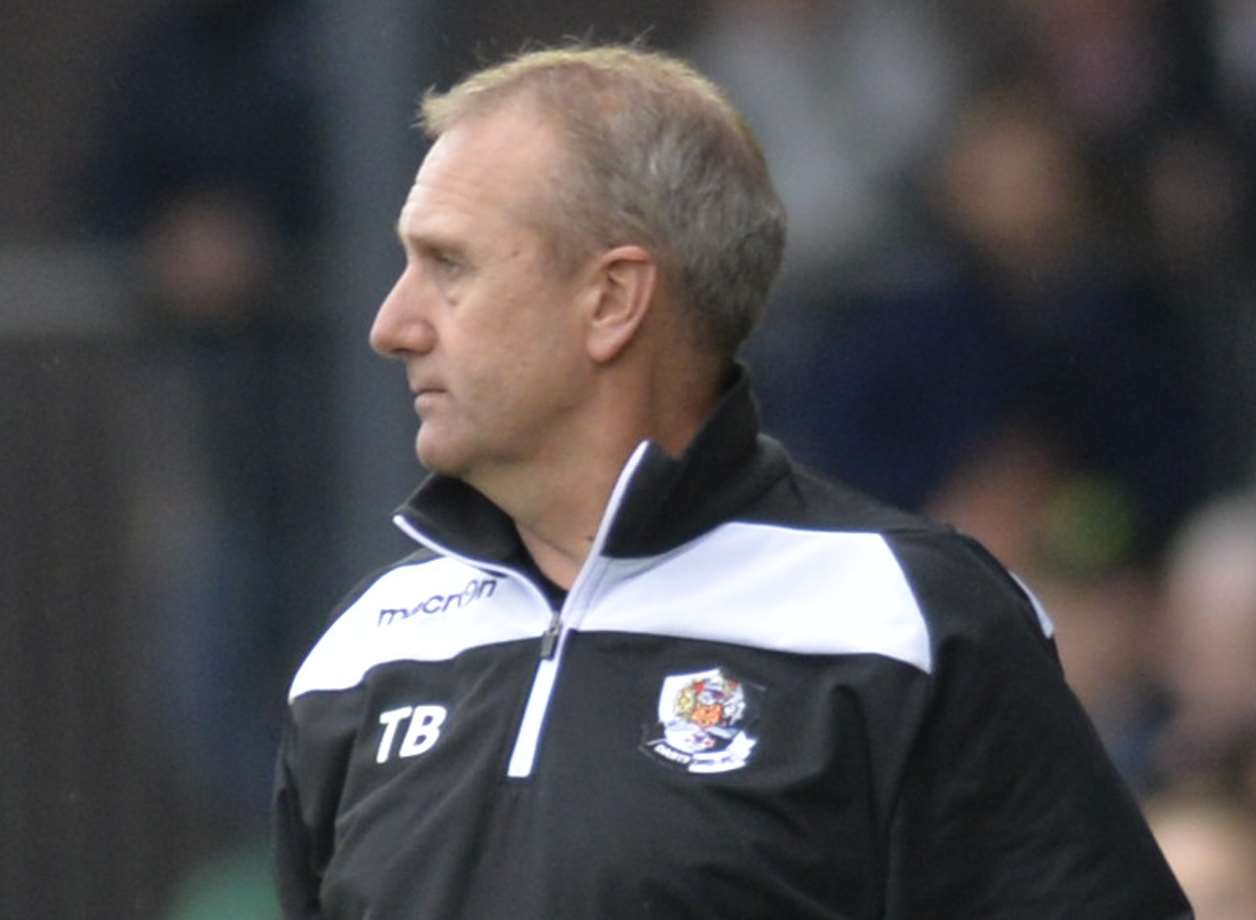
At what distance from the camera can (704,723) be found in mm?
2852

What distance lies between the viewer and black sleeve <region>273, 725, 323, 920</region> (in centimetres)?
320

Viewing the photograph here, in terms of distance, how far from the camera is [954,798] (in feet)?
9.29

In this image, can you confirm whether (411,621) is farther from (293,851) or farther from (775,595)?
(775,595)

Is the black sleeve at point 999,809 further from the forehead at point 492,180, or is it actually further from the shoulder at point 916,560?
the forehead at point 492,180

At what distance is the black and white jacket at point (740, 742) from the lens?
110 inches

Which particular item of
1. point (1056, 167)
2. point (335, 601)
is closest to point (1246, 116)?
point (1056, 167)

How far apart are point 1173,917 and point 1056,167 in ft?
8.78

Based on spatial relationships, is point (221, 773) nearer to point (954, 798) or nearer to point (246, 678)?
point (246, 678)

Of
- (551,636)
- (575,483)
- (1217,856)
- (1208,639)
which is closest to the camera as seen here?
(551,636)

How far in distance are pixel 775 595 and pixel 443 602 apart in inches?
15.4

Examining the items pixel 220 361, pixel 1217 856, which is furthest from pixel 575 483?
pixel 220 361

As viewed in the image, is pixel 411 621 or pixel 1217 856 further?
pixel 1217 856

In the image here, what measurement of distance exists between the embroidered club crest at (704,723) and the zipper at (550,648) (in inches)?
4.3

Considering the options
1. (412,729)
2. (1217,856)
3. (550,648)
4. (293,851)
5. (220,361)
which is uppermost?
(550,648)
